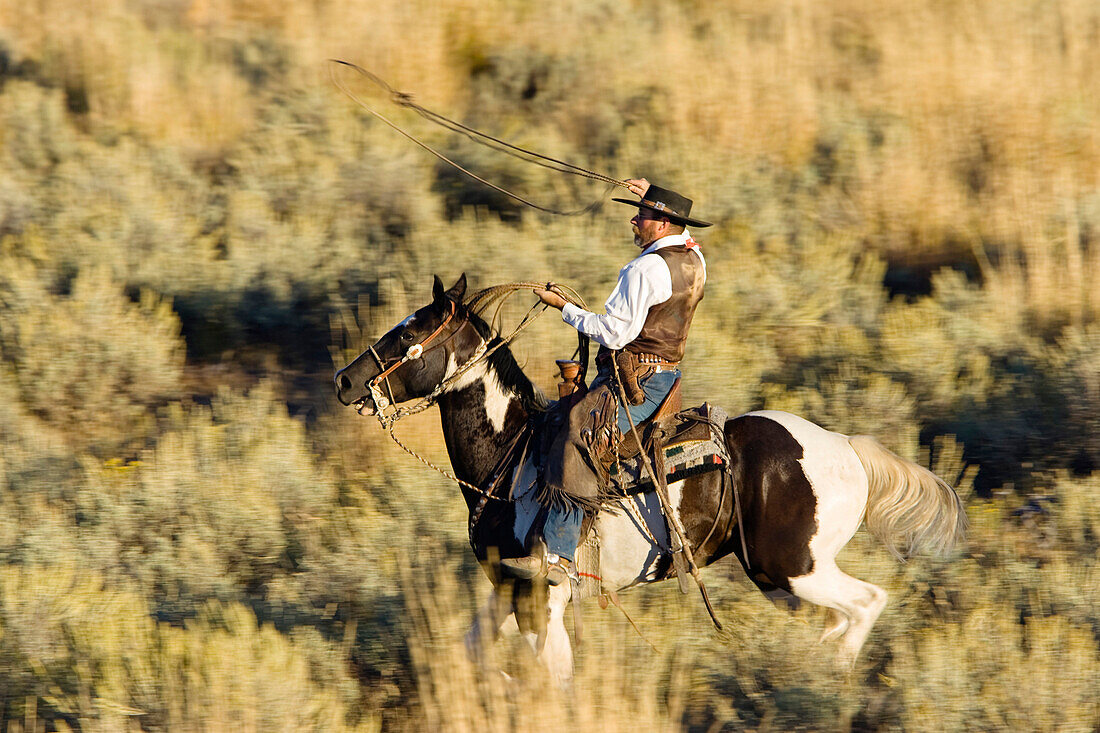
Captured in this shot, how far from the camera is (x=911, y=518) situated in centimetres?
506

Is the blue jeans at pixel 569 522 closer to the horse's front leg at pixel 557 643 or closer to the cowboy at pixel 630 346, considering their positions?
the cowboy at pixel 630 346

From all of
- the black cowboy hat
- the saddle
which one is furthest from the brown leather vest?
the saddle

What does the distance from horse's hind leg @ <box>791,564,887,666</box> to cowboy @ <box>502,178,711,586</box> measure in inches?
45.5

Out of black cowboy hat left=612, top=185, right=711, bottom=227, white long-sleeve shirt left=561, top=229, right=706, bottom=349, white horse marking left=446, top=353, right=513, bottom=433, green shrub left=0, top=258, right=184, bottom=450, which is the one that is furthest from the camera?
green shrub left=0, top=258, right=184, bottom=450

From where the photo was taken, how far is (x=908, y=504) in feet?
16.5

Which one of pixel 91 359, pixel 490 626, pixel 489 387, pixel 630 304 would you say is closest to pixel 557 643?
pixel 490 626

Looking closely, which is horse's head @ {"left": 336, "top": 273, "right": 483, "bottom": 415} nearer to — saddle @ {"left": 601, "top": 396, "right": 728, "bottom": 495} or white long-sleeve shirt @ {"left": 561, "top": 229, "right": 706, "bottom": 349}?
white long-sleeve shirt @ {"left": 561, "top": 229, "right": 706, "bottom": 349}

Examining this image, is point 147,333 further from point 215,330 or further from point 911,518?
point 911,518

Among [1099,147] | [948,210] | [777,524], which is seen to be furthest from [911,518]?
[1099,147]

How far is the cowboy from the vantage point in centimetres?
472

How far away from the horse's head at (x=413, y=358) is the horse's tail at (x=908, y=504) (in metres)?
2.15

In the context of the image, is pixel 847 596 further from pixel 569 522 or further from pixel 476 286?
pixel 476 286

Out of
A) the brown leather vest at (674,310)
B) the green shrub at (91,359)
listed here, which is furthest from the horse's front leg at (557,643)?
the green shrub at (91,359)

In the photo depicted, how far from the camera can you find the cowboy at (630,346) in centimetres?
472
